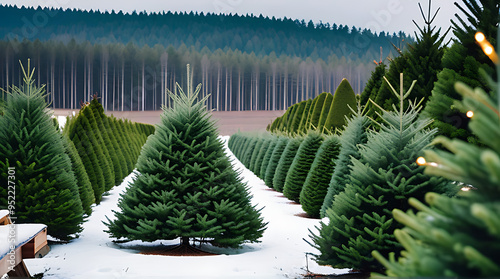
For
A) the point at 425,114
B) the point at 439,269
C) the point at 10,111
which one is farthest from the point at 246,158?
the point at 439,269

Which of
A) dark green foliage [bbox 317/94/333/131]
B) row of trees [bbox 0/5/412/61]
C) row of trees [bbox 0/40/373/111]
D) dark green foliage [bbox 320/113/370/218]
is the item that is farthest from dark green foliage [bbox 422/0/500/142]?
row of trees [bbox 0/5/412/61]

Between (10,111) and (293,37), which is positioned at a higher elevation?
(293,37)

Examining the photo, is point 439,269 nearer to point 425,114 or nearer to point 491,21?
point 425,114

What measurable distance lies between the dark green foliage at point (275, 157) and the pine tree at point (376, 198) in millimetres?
12614

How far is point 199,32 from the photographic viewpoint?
161000mm

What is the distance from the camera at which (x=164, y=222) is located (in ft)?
26.8

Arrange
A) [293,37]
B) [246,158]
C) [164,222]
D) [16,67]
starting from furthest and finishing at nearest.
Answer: [293,37] < [16,67] < [246,158] < [164,222]

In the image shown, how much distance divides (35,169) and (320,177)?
20.5ft

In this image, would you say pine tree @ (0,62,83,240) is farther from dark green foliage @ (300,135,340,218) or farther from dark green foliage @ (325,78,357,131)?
dark green foliage @ (325,78,357,131)

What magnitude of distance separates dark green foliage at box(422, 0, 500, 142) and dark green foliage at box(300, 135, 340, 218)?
2.53 m

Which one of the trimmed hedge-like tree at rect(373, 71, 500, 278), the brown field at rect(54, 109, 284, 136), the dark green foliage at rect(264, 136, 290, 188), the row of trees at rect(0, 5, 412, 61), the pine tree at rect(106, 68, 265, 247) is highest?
the row of trees at rect(0, 5, 412, 61)

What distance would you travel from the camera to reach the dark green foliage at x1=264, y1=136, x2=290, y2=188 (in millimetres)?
19375

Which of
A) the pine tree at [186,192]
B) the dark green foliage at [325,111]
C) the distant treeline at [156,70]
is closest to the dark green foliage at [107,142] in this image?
the dark green foliage at [325,111]

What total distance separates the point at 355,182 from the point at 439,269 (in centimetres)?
461
